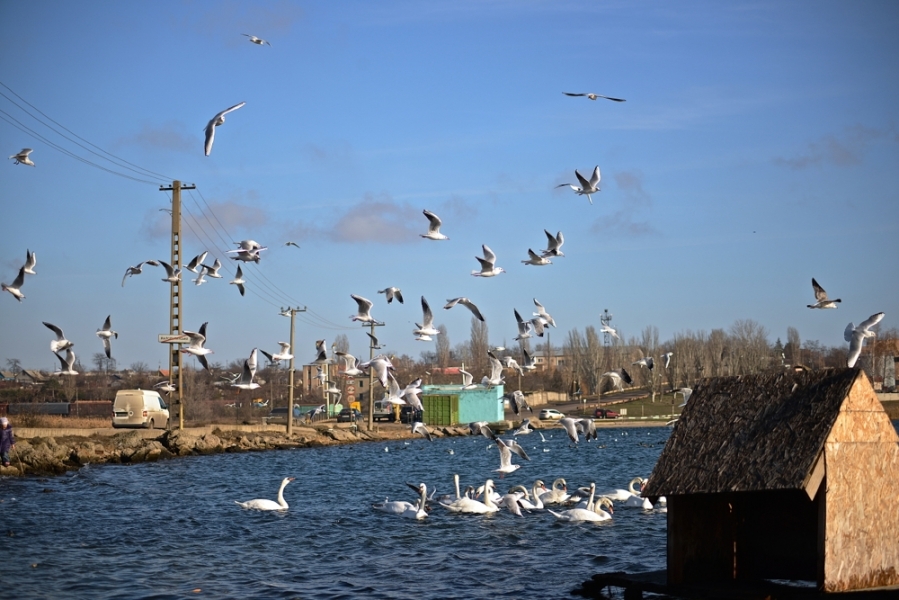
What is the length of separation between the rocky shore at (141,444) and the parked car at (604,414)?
118 feet

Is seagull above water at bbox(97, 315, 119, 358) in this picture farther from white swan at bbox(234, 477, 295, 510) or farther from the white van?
the white van

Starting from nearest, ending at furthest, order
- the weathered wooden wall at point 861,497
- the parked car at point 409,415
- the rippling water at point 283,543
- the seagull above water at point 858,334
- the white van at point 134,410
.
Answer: the weathered wooden wall at point 861,497 < the rippling water at point 283,543 < the seagull above water at point 858,334 < the white van at point 134,410 < the parked car at point 409,415

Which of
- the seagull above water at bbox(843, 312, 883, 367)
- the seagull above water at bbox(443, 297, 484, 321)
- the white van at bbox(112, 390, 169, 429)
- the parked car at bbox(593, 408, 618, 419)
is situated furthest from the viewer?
the parked car at bbox(593, 408, 618, 419)

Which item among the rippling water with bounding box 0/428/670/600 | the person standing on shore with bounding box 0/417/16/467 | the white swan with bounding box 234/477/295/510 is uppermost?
the person standing on shore with bounding box 0/417/16/467

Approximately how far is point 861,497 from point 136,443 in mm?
35471

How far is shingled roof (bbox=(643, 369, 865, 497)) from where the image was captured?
11266mm

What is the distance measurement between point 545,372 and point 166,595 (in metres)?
134

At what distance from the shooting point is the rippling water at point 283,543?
15.9 metres

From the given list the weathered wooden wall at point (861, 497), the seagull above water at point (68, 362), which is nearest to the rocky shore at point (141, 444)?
the seagull above water at point (68, 362)

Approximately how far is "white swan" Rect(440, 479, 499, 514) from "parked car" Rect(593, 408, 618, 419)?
7347 centimetres

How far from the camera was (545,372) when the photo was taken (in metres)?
147

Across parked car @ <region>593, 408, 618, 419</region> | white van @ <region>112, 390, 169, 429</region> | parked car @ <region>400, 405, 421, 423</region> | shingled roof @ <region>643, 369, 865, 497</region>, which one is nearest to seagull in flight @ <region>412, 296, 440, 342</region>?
shingled roof @ <region>643, 369, 865, 497</region>

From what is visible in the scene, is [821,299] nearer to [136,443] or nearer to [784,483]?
[784,483]

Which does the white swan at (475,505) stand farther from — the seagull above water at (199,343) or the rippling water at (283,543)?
the seagull above water at (199,343)
